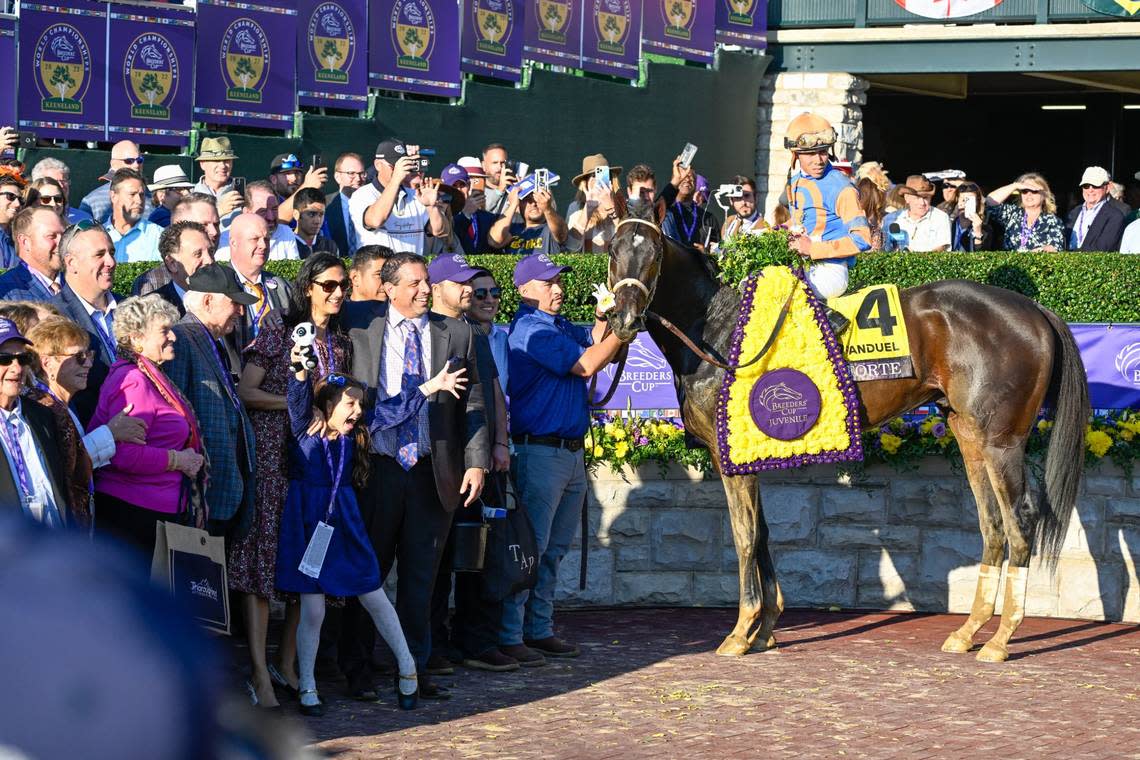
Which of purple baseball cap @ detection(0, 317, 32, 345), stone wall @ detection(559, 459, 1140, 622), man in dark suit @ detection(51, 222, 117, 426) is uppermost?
man in dark suit @ detection(51, 222, 117, 426)

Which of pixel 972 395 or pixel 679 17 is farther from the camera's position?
pixel 679 17

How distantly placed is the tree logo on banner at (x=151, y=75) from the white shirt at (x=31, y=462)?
26.0 feet

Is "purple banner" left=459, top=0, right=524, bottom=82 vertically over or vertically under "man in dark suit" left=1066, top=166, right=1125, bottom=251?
over

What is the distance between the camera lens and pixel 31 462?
5.09 metres

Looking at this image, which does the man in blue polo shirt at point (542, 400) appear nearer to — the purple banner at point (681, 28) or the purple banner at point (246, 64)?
the purple banner at point (246, 64)

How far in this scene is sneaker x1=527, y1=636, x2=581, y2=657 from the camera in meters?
8.12

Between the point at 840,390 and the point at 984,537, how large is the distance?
3.79 ft

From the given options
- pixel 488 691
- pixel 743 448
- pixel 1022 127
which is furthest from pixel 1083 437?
pixel 1022 127

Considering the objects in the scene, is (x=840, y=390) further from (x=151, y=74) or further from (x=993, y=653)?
(x=151, y=74)

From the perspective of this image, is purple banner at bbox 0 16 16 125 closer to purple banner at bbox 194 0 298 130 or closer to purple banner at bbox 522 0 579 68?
purple banner at bbox 194 0 298 130

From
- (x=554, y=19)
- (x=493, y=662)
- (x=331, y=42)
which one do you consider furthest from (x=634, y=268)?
(x=554, y=19)

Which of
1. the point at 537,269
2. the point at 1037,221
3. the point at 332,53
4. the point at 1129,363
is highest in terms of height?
the point at 332,53

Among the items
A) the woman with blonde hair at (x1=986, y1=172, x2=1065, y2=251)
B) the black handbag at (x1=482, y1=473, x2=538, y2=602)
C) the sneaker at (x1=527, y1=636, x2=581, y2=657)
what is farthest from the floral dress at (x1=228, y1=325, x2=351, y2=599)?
the woman with blonde hair at (x1=986, y1=172, x2=1065, y2=251)

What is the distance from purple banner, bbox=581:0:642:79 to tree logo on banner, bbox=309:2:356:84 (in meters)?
3.88
